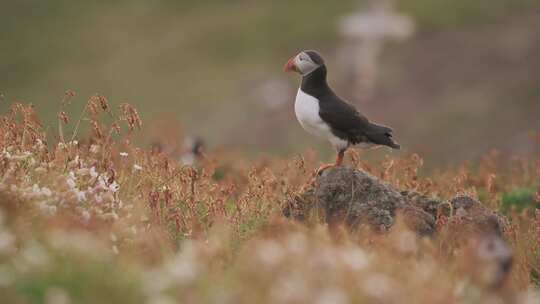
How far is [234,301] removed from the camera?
195 inches

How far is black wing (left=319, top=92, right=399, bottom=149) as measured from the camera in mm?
8578

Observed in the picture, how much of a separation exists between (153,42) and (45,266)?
140ft

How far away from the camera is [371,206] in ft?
27.5

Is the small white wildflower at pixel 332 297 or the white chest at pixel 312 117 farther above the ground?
the white chest at pixel 312 117

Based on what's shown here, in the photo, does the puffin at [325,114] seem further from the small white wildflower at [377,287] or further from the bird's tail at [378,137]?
the small white wildflower at [377,287]

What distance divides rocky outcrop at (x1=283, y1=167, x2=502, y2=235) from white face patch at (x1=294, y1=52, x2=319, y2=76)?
0.92m

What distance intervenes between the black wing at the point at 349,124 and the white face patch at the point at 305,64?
0.28 metres

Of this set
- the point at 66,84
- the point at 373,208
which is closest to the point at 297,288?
the point at 373,208

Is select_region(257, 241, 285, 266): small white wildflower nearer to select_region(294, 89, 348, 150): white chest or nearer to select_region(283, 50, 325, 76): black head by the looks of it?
select_region(294, 89, 348, 150): white chest

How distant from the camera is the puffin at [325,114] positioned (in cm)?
859

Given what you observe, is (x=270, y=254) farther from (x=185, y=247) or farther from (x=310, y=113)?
(x=310, y=113)

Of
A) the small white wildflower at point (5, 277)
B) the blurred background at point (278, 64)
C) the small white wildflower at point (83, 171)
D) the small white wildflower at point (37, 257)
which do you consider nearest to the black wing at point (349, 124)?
the small white wildflower at point (83, 171)

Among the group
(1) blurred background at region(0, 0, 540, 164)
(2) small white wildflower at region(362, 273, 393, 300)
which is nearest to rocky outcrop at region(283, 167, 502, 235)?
(2) small white wildflower at region(362, 273, 393, 300)

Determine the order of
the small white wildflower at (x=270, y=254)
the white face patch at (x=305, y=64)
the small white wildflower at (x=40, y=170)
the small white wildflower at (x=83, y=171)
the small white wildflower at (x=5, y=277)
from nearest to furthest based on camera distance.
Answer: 1. the small white wildflower at (x=270, y=254)
2. the small white wildflower at (x=5, y=277)
3. the small white wildflower at (x=40, y=170)
4. the small white wildflower at (x=83, y=171)
5. the white face patch at (x=305, y=64)
